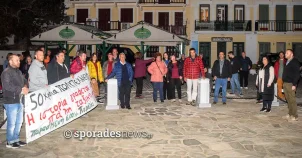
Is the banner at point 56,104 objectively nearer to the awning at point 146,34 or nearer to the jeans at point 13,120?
the jeans at point 13,120

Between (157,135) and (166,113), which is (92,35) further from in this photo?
(157,135)

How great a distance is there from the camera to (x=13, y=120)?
272 inches

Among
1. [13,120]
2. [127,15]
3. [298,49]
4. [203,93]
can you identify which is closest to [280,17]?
[298,49]

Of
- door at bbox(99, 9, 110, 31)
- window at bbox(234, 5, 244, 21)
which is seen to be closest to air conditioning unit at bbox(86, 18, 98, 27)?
door at bbox(99, 9, 110, 31)

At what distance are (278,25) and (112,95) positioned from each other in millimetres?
28784

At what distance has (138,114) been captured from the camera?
10555 mm

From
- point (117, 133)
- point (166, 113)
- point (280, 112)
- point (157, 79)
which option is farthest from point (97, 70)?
point (280, 112)

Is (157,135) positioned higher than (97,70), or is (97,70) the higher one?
(97,70)

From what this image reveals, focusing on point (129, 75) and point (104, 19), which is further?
point (104, 19)

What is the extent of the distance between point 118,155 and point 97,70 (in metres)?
5.90

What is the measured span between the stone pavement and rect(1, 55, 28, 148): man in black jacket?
550 mm

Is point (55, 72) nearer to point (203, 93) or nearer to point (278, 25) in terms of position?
point (203, 93)

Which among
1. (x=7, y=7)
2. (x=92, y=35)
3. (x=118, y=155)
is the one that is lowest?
(x=118, y=155)

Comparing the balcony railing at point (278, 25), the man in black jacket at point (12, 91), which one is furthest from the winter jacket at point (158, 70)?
the balcony railing at point (278, 25)
